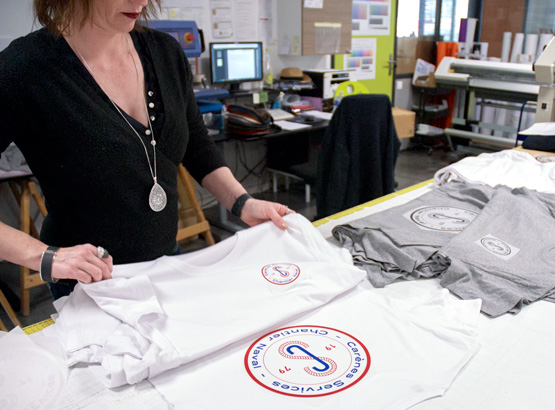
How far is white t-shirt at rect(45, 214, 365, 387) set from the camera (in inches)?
30.7

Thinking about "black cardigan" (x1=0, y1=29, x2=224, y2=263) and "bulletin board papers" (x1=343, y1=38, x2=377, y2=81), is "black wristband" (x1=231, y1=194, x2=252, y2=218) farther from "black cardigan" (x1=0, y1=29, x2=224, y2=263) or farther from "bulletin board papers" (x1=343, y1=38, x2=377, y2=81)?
"bulletin board papers" (x1=343, y1=38, x2=377, y2=81)

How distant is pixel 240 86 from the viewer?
12.8ft

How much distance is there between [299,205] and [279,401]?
3358 millimetres

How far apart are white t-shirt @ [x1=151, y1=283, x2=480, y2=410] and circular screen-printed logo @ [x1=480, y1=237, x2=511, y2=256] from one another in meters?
0.22

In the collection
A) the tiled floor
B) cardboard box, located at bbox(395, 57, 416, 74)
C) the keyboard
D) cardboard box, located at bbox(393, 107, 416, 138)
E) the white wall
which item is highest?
the white wall

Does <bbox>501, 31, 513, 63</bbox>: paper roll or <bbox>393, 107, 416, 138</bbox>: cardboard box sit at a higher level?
<bbox>501, 31, 513, 63</bbox>: paper roll

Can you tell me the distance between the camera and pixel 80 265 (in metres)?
0.83

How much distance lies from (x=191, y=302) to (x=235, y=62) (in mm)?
3023

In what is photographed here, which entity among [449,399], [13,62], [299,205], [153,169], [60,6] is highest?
[60,6]

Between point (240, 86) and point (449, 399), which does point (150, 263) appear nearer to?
point (449, 399)

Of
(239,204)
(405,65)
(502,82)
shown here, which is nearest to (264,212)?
(239,204)

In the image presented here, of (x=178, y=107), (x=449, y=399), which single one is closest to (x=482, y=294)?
(x=449, y=399)

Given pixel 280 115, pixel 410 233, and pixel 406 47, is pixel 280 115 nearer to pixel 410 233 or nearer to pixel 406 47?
pixel 410 233

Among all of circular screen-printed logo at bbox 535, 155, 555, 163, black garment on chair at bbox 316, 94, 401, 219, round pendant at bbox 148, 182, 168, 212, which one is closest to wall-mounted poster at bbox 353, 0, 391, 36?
black garment on chair at bbox 316, 94, 401, 219
